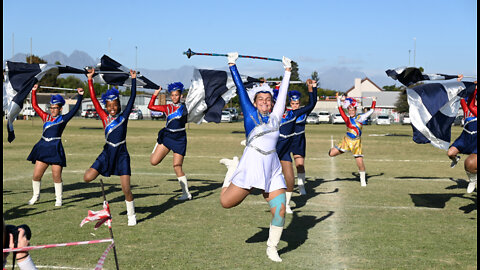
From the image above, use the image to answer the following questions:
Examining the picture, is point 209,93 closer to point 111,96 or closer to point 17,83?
point 111,96

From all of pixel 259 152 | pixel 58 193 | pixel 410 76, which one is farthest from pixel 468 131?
pixel 58 193

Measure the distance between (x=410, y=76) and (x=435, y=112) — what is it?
100 cm

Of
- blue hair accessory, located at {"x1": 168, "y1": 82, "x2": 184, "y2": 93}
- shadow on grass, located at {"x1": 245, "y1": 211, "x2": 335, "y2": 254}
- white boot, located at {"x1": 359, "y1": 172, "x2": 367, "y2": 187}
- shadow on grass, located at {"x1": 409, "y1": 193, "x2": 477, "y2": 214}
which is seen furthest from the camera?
white boot, located at {"x1": 359, "y1": 172, "x2": 367, "y2": 187}

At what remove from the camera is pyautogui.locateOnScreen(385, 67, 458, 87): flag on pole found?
1123 centimetres

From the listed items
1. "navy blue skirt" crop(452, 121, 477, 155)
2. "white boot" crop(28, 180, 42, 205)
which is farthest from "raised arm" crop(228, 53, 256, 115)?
"white boot" crop(28, 180, 42, 205)

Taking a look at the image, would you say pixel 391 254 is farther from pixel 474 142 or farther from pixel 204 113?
pixel 204 113

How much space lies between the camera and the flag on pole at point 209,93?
11.6 metres

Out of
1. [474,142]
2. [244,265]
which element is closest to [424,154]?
[474,142]

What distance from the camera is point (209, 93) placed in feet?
38.5

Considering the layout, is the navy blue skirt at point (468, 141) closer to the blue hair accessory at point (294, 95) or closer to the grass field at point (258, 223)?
the grass field at point (258, 223)

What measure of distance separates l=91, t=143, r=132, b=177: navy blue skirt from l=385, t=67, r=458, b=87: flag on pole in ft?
18.3

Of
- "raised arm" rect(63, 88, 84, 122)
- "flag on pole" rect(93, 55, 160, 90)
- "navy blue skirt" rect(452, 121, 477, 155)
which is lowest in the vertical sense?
"navy blue skirt" rect(452, 121, 477, 155)

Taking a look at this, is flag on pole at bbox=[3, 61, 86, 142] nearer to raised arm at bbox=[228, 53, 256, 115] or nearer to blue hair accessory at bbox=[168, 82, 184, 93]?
blue hair accessory at bbox=[168, 82, 184, 93]

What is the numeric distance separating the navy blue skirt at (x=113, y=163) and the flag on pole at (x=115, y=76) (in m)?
2.10
